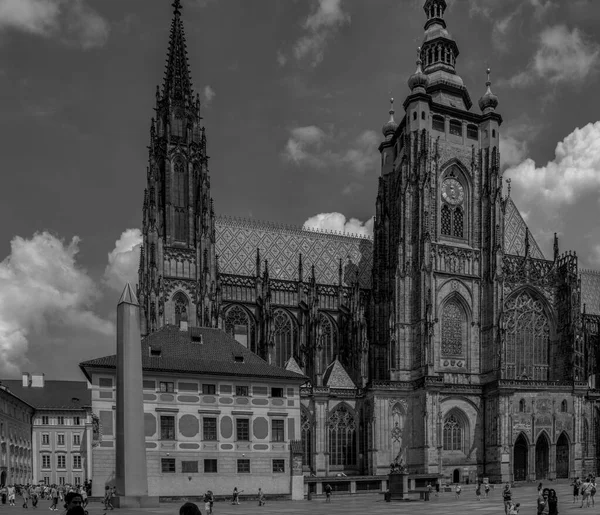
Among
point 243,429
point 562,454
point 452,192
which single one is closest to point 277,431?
point 243,429

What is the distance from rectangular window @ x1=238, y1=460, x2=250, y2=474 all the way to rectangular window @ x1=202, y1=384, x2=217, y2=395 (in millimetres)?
4715

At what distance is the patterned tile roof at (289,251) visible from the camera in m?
75.8

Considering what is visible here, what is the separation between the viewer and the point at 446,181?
2933 inches

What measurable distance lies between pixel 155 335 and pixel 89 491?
33.7ft

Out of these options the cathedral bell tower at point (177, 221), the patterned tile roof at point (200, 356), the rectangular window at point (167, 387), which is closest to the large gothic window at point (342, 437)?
the cathedral bell tower at point (177, 221)

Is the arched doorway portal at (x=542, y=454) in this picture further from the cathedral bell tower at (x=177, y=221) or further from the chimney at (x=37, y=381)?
the chimney at (x=37, y=381)

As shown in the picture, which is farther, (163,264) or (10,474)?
(10,474)

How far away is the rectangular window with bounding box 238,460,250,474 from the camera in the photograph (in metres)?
48.2

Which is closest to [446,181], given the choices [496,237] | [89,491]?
[496,237]

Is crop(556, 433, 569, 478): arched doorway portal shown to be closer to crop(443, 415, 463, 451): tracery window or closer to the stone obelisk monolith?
crop(443, 415, 463, 451): tracery window

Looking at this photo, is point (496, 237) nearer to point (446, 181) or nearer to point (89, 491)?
point (446, 181)

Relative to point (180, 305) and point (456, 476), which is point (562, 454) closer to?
point (456, 476)

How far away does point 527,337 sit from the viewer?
245 feet

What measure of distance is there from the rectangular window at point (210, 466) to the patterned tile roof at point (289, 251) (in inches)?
1100
